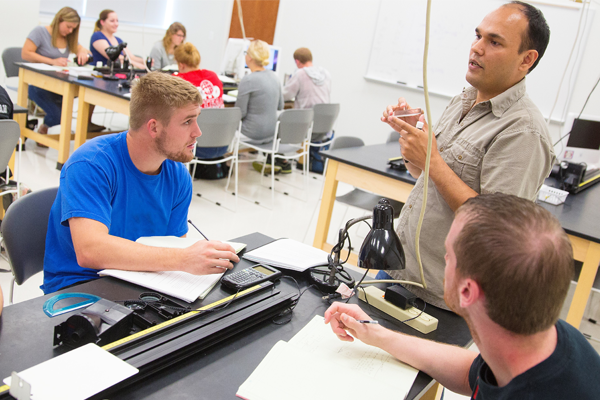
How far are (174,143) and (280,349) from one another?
2.67 ft

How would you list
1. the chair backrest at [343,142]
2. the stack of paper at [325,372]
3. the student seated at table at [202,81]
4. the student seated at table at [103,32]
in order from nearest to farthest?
the stack of paper at [325,372] < the chair backrest at [343,142] < the student seated at table at [202,81] < the student seated at table at [103,32]

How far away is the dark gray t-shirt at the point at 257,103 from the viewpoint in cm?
441

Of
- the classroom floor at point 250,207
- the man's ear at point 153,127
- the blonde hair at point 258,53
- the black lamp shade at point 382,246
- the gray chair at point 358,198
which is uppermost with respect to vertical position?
the blonde hair at point 258,53

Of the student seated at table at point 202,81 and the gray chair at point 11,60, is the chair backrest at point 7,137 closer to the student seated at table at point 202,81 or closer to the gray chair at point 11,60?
the student seated at table at point 202,81

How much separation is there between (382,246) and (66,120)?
3869 mm

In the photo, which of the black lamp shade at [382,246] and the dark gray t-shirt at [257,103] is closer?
the black lamp shade at [382,246]

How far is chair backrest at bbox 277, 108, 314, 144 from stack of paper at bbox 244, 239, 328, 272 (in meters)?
2.63

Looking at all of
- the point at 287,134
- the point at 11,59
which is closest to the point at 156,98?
the point at 287,134

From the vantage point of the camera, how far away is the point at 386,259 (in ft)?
3.76

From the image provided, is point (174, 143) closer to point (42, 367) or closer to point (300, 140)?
point (42, 367)

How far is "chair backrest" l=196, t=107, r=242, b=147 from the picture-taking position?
3.67 metres

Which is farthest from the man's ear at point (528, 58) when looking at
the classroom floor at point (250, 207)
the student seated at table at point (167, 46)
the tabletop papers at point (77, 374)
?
the student seated at table at point (167, 46)

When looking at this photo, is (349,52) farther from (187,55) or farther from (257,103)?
(187,55)

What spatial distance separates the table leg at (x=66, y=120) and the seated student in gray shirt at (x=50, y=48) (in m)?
0.61
